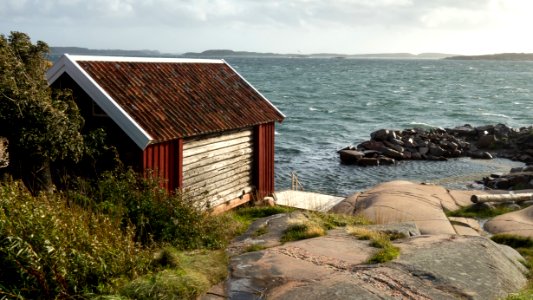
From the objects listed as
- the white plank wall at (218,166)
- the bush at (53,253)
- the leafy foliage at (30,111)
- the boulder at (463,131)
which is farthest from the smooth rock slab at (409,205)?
the boulder at (463,131)

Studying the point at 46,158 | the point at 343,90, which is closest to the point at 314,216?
the point at 46,158

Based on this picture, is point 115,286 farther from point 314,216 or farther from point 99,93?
point 314,216

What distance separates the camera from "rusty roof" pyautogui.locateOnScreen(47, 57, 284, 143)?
1397 centimetres

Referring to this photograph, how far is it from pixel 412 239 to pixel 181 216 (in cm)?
480

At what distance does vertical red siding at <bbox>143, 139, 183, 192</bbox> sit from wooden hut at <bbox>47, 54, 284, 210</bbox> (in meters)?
0.02

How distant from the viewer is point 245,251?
1140cm

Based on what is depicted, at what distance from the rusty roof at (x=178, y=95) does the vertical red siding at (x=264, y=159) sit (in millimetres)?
417

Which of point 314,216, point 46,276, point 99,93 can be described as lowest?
point 314,216

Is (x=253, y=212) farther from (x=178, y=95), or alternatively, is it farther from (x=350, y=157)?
(x=350, y=157)

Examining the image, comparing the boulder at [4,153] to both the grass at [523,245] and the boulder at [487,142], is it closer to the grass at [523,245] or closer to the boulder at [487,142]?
the grass at [523,245]

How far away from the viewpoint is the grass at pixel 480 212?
63.2 feet

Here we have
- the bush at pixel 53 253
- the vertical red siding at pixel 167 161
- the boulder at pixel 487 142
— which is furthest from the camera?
the boulder at pixel 487 142

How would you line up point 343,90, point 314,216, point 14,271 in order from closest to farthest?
point 14,271 → point 314,216 → point 343,90

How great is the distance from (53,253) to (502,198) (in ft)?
55.7
